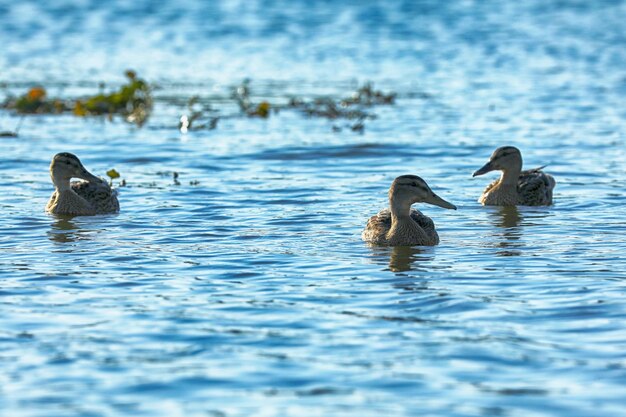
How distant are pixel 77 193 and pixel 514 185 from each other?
544 cm

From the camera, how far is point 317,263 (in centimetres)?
1198

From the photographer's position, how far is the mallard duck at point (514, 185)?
15.6 meters

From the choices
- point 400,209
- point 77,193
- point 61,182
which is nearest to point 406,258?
point 400,209

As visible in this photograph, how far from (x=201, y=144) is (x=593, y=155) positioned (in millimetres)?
6253

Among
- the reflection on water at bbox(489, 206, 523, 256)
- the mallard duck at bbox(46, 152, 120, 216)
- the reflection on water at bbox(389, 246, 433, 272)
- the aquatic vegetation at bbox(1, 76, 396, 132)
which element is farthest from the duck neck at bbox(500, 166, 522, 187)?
the aquatic vegetation at bbox(1, 76, 396, 132)

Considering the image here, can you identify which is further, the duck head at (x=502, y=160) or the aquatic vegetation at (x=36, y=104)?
the aquatic vegetation at (x=36, y=104)

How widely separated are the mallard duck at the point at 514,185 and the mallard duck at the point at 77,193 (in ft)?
15.3

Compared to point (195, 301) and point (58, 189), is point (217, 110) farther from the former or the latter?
point (195, 301)

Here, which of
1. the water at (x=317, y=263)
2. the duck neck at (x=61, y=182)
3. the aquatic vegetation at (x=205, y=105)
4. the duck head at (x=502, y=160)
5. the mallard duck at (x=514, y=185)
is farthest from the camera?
the aquatic vegetation at (x=205, y=105)

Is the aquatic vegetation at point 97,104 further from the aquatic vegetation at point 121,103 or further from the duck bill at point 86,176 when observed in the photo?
the duck bill at point 86,176

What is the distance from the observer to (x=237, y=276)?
11367mm

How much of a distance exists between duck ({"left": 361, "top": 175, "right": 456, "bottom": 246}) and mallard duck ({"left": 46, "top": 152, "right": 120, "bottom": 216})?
346cm

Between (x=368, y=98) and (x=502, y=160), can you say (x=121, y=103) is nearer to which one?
(x=368, y=98)

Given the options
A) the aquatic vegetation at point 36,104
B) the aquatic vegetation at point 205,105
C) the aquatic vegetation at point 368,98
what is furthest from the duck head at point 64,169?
the aquatic vegetation at point 368,98
